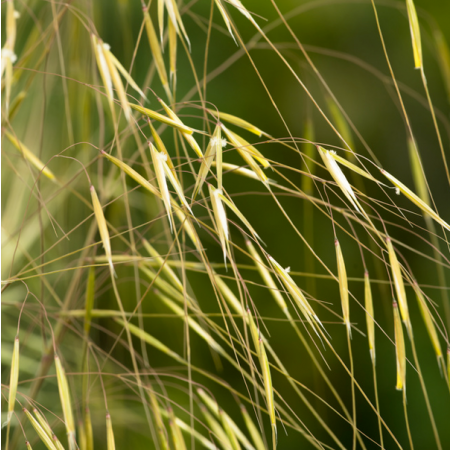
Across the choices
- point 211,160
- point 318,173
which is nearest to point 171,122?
point 211,160

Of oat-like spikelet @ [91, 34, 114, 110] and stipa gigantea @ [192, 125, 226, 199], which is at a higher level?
oat-like spikelet @ [91, 34, 114, 110]

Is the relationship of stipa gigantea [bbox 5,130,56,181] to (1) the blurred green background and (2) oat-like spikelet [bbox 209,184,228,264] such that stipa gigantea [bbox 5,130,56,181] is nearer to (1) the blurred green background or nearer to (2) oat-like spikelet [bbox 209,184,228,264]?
(2) oat-like spikelet [bbox 209,184,228,264]

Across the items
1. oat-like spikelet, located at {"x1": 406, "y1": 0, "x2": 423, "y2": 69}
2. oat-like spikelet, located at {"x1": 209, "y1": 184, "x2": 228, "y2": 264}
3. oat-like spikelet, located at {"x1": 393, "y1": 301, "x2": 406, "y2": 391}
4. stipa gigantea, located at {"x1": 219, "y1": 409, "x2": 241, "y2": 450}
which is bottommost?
stipa gigantea, located at {"x1": 219, "y1": 409, "x2": 241, "y2": 450}

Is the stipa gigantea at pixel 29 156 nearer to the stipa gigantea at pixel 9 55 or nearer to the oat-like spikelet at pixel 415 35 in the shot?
the stipa gigantea at pixel 9 55

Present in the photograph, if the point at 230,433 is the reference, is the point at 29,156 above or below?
above

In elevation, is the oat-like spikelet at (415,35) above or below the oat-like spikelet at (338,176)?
above

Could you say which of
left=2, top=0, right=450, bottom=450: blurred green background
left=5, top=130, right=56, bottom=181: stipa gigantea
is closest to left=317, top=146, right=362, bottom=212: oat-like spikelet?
left=5, top=130, right=56, bottom=181: stipa gigantea

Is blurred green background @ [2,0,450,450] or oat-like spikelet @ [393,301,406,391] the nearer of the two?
oat-like spikelet @ [393,301,406,391]

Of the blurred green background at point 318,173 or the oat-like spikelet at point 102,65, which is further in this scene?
the blurred green background at point 318,173

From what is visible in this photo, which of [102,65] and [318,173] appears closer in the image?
[102,65]

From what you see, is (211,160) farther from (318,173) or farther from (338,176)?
(318,173)

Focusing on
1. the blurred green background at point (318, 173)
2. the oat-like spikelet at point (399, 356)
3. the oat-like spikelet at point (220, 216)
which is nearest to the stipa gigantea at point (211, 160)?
the oat-like spikelet at point (220, 216)

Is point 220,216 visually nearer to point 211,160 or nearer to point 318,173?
point 211,160
